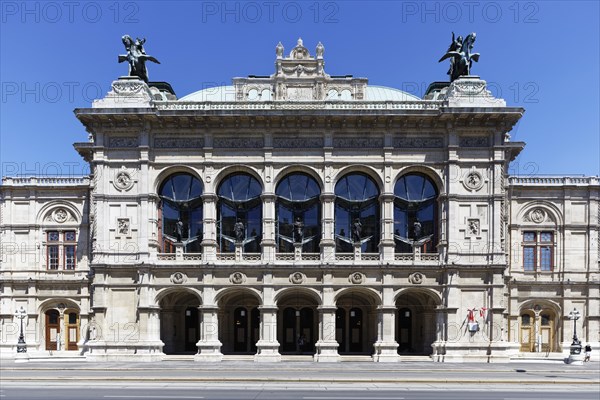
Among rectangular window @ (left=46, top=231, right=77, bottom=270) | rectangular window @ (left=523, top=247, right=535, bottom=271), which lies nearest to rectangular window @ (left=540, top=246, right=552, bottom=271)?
rectangular window @ (left=523, top=247, right=535, bottom=271)

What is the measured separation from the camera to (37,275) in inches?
1820

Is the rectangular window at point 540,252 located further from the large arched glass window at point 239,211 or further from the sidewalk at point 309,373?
the large arched glass window at point 239,211

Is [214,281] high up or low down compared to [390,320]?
up

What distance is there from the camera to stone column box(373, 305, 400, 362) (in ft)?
126

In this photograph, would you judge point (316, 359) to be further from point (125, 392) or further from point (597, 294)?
point (597, 294)

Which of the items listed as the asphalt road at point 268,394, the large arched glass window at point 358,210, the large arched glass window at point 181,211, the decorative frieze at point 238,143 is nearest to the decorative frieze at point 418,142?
the large arched glass window at point 358,210

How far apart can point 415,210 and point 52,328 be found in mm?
32267

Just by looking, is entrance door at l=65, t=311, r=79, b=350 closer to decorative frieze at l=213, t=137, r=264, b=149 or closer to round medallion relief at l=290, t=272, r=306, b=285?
decorative frieze at l=213, t=137, r=264, b=149

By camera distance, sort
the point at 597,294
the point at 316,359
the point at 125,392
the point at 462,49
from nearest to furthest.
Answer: the point at 125,392 < the point at 316,359 < the point at 462,49 < the point at 597,294

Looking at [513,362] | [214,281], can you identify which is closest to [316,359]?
[214,281]

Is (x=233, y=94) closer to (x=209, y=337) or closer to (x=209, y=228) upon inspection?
(x=209, y=228)

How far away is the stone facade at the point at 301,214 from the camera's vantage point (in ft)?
128

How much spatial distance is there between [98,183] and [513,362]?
106ft

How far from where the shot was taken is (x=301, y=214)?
41.0 m
